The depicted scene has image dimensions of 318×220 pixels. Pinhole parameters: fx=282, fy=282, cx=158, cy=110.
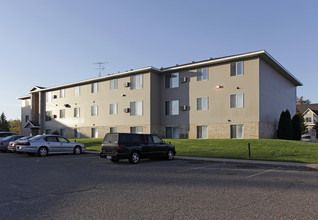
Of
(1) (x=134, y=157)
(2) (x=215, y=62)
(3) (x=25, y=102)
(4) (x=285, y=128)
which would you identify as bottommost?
(1) (x=134, y=157)

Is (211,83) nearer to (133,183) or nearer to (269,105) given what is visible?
(269,105)

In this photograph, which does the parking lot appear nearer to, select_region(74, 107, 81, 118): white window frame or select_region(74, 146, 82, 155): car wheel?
select_region(74, 146, 82, 155): car wheel

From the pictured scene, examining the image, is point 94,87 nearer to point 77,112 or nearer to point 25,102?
point 77,112

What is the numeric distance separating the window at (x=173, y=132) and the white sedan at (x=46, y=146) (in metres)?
12.8

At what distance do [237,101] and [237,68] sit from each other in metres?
3.24

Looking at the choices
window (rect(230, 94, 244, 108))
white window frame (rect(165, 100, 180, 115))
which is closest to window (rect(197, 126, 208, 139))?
white window frame (rect(165, 100, 180, 115))

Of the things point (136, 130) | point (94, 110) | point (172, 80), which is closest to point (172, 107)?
point (172, 80)

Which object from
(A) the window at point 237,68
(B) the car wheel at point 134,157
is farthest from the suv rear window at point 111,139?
(A) the window at point 237,68

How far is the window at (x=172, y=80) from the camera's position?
3175 centimetres

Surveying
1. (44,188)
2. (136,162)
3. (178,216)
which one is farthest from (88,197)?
(136,162)

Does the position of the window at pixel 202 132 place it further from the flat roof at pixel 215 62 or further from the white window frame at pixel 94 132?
the white window frame at pixel 94 132

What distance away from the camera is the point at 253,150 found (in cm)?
2041

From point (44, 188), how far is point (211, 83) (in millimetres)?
23050

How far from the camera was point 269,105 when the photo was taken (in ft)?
94.2
